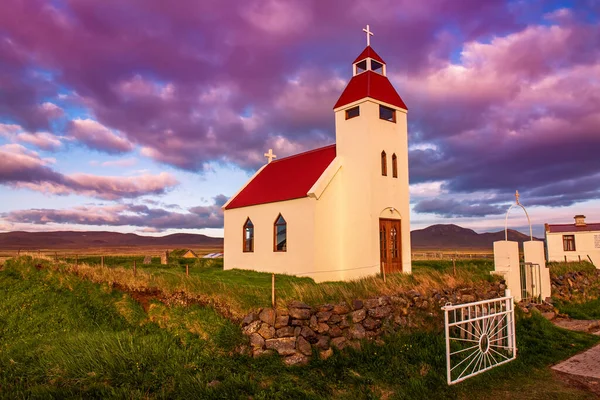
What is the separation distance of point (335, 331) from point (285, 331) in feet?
4.58

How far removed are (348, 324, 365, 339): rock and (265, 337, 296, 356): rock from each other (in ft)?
5.52

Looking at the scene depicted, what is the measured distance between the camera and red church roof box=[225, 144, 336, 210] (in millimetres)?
21625

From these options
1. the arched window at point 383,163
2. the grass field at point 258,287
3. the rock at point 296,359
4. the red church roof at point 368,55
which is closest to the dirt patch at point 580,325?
the grass field at point 258,287

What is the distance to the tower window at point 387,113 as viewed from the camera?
69.0 feet

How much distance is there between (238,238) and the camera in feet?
82.0

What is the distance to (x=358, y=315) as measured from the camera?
37.7ft

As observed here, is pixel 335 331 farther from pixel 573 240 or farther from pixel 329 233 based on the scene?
pixel 573 240

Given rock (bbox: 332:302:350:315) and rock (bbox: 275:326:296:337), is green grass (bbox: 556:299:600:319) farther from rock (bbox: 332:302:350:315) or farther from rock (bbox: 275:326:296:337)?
rock (bbox: 275:326:296:337)

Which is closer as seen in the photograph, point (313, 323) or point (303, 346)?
point (303, 346)

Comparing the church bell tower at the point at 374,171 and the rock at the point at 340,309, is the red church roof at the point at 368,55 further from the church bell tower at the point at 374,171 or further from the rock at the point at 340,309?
the rock at the point at 340,309

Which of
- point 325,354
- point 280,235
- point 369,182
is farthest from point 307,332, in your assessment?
point 280,235

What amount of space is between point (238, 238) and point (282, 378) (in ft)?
53.4

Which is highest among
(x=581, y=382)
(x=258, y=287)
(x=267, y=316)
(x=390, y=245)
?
(x=390, y=245)

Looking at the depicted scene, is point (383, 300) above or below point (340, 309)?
above
